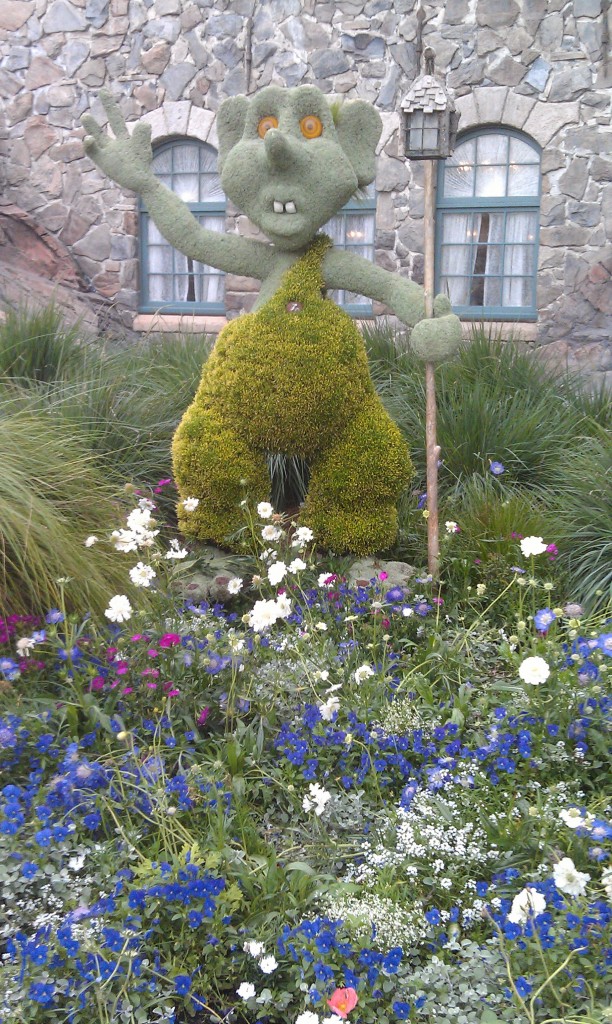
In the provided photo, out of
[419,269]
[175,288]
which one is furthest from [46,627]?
[175,288]

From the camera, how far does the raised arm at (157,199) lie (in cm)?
384

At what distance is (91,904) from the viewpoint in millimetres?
1942

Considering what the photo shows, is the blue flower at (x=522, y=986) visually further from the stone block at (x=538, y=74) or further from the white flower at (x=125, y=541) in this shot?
the stone block at (x=538, y=74)

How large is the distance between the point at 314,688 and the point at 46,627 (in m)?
0.94

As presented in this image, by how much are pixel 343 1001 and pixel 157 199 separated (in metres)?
3.21

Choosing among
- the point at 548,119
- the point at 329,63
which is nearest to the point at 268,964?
the point at 548,119

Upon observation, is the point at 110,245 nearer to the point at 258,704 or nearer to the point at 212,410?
the point at 212,410

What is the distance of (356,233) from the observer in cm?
843

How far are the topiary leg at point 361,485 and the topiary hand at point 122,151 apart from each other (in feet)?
4.44

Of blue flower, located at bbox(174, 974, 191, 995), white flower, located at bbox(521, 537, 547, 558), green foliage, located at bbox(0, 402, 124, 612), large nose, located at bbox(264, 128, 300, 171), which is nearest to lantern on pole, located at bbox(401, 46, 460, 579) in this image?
large nose, located at bbox(264, 128, 300, 171)

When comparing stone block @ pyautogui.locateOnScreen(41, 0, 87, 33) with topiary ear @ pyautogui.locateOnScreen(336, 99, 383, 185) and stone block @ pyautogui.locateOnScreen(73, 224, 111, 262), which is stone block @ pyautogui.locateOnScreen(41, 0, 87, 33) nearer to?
stone block @ pyautogui.locateOnScreen(73, 224, 111, 262)

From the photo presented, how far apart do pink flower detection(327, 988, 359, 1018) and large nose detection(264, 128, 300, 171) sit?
2.80 metres

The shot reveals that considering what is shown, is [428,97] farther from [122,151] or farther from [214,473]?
[214,473]

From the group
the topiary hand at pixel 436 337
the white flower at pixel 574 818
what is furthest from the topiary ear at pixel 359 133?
the white flower at pixel 574 818
